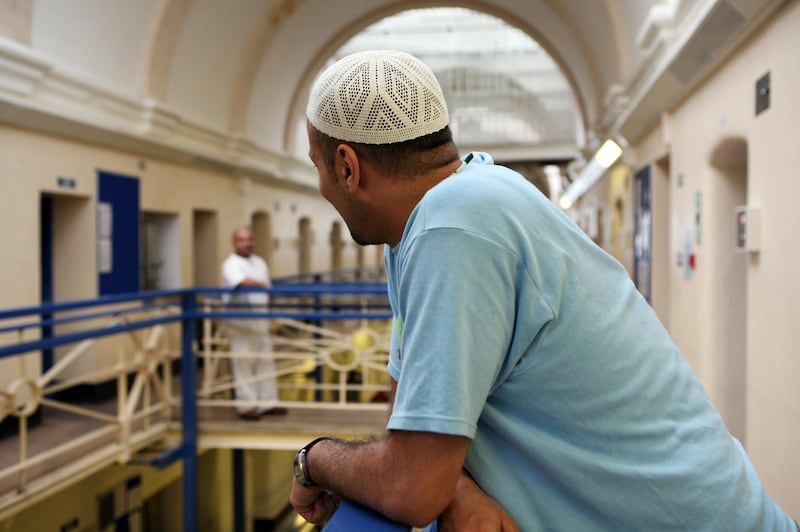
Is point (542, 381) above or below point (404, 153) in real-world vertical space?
below

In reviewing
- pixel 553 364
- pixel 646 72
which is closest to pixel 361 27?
pixel 646 72

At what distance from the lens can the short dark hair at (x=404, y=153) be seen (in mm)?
1140

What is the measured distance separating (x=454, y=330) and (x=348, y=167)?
38 cm

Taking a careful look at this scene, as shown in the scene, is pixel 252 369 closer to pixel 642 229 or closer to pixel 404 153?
pixel 642 229

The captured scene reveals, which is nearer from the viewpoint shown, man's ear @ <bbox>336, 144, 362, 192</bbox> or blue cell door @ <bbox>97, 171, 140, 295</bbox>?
man's ear @ <bbox>336, 144, 362, 192</bbox>

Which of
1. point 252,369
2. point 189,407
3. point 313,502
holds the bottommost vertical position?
point 189,407

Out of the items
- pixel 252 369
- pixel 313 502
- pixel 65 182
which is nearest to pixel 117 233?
pixel 65 182

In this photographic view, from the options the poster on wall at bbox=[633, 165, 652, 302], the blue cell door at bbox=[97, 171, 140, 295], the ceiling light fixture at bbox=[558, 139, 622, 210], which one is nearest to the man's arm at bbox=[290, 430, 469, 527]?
the blue cell door at bbox=[97, 171, 140, 295]

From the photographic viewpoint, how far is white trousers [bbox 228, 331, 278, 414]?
6.53 metres

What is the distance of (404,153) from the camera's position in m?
1.15

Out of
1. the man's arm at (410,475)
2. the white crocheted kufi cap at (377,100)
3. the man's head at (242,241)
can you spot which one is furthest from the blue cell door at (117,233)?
the man's arm at (410,475)

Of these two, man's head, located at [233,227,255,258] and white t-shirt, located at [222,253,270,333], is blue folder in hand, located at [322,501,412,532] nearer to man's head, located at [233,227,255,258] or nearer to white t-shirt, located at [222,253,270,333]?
white t-shirt, located at [222,253,270,333]

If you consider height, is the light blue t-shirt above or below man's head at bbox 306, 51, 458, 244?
below

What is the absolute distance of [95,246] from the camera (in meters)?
7.87
